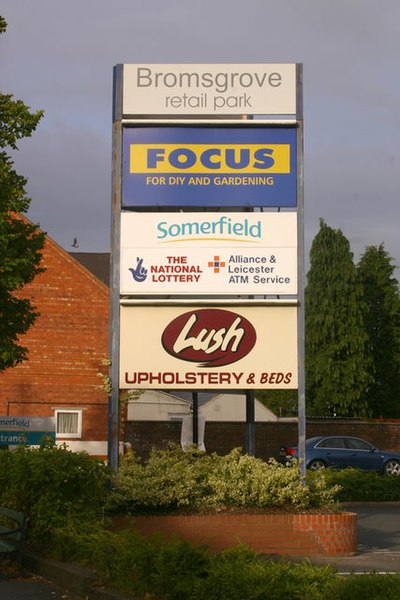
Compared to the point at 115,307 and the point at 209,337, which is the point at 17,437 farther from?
the point at 209,337

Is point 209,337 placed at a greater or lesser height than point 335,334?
lesser

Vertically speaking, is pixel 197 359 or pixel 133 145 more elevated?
pixel 133 145

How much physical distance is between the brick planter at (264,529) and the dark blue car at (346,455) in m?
19.0

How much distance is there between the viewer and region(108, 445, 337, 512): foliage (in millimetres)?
15125

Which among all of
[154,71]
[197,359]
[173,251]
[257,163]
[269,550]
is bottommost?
[269,550]

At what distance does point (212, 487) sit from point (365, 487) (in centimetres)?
1261

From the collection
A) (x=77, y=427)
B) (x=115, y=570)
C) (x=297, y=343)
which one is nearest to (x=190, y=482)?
(x=297, y=343)

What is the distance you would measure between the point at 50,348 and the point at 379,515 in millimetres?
11380

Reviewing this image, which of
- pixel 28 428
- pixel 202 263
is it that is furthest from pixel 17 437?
pixel 202 263

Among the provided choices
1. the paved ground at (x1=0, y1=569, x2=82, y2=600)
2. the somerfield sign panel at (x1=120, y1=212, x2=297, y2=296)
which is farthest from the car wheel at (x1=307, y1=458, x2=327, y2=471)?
the paved ground at (x1=0, y1=569, x2=82, y2=600)

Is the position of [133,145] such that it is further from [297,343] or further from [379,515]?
[379,515]

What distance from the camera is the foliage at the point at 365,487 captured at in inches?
1062

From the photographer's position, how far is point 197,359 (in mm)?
16266

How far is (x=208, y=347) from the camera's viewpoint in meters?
16.3
